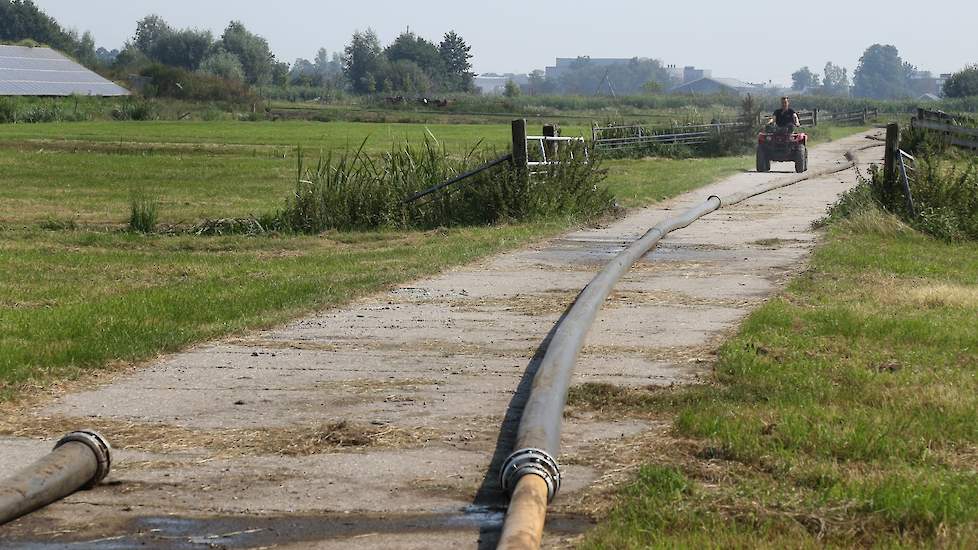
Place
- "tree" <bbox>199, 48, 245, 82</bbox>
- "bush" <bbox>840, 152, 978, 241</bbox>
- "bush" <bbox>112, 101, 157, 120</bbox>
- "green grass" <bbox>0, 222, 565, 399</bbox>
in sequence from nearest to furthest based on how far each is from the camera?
"green grass" <bbox>0, 222, 565, 399</bbox> < "bush" <bbox>840, 152, 978, 241</bbox> < "bush" <bbox>112, 101, 157, 120</bbox> < "tree" <bbox>199, 48, 245, 82</bbox>

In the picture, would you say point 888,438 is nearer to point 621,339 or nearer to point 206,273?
point 621,339

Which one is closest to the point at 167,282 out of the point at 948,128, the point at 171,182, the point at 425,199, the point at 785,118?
the point at 425,199

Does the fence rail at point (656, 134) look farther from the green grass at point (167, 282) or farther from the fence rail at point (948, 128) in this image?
the green grass at point (167, 282)

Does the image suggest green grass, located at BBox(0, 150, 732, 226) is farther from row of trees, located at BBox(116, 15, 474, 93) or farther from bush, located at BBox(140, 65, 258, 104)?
row of trees, located at BBox(116, 15, 474, 93)

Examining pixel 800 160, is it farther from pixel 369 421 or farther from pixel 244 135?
pixel 244 135

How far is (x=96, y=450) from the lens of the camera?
19.6 feet

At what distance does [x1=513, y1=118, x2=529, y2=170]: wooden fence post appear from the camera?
1902 centimetres

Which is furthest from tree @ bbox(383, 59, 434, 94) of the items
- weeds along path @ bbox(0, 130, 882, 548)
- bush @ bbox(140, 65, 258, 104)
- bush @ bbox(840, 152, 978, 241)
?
weeds along path @ bbox(0, 130, 882, 548)

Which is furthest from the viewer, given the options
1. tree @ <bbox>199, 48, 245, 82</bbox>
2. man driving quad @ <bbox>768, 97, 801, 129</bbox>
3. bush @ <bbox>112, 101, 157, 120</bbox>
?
tree @ <bbox>199, 48, 245, 82</bbox>

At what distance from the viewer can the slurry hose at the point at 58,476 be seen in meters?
5.49

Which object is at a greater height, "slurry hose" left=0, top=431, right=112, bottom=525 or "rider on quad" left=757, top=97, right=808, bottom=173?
"slurry hose" left=0, top=431, right=112, bottom=525

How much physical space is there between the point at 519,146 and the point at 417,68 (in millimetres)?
166327

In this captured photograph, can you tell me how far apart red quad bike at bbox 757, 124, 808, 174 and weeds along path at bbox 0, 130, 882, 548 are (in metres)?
21.7

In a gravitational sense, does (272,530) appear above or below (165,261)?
above
